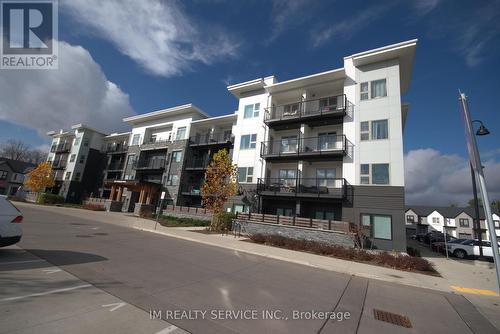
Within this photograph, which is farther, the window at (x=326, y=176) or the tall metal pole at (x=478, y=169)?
the window at (x=326, y=176)

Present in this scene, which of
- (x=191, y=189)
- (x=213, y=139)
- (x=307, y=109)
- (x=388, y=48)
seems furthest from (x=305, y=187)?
(x=191, y=189)

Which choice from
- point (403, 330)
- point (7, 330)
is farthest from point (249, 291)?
point (7, 330)

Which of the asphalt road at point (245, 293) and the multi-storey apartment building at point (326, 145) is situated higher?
the multi-storey apartment building at point (326, 145)

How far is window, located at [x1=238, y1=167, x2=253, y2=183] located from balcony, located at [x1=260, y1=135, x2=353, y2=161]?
236cm

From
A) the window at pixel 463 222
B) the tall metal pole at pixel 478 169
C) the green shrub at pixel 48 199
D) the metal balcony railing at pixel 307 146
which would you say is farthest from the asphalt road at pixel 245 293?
the window at pixel 463 222

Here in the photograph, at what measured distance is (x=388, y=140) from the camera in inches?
753

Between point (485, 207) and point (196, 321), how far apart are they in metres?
5.34

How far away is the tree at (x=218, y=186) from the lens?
21172 mm

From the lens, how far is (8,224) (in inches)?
286

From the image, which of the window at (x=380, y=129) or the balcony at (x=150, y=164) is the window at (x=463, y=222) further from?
the balcony at (x=150, y=164)

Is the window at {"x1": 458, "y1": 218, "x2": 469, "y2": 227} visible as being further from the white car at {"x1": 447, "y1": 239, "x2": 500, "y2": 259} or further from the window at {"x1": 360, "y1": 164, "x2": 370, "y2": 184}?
the window at {"x1": 360, "y1": 164, "x2": 370, "y2": 184}

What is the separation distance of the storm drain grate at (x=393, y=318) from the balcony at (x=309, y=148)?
15.6 metres

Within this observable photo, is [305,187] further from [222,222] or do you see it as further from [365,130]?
[222,222]

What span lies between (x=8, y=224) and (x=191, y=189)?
24421 millimetres
